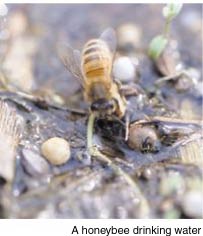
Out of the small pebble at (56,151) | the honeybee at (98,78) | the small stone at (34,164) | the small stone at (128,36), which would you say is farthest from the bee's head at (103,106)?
the small stone at (128,36)

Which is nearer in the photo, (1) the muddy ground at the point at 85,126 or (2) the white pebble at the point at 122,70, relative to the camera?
(1) the muddy ground at the point at 85,126

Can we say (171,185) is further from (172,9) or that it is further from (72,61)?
(172,9)

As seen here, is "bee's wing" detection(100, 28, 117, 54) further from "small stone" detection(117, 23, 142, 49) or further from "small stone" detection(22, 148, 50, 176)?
"small stone" detection(22, 148, 50, 176)

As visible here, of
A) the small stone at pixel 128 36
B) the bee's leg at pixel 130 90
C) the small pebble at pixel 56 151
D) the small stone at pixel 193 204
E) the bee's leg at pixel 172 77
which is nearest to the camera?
the small stone at pixel 193 204

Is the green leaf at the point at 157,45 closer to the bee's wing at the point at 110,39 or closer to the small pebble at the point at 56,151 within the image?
the bee's wing at the point at 110,39

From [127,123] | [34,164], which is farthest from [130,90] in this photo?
[34,164]

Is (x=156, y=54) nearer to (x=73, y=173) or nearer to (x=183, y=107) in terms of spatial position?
(x=183, y=107)

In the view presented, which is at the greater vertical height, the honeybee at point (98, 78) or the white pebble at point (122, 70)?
the white pebble at point (122, 70)
